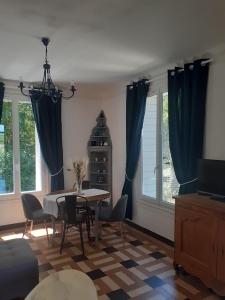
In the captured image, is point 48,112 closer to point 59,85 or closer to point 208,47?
point 59,85

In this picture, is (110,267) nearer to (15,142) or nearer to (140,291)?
(140,291)

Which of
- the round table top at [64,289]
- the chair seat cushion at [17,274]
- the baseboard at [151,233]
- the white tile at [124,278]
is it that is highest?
the round table top at [64,289]

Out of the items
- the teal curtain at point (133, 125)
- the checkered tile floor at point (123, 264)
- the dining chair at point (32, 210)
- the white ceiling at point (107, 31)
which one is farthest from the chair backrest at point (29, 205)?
the white ceiling at point (107, 31)

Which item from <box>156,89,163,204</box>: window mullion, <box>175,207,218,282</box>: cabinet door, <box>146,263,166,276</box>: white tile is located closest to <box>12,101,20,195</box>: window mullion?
<box>156,89,163,204</box>: window mullion

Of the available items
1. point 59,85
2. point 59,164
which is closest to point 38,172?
point 59,164

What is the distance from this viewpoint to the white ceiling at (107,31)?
212 centimetres

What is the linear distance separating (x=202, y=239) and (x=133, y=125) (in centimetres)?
232

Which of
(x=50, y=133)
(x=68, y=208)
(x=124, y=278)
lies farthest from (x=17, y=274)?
(x=50, y=133)

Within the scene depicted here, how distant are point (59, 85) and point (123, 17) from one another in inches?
118

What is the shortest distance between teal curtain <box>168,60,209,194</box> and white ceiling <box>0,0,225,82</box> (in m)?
0.26

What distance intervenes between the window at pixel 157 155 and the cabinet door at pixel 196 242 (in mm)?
910

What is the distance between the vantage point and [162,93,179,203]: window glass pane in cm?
394

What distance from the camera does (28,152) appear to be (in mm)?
4938

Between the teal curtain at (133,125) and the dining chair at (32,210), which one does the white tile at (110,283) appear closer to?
the dining chair at (32,210)
